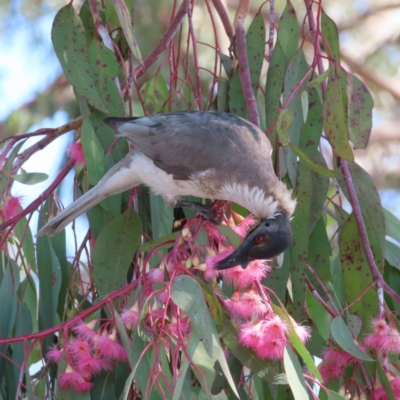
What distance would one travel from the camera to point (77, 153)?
8.29 feet

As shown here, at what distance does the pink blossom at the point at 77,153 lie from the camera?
8.29 ft

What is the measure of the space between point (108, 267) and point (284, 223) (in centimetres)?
61

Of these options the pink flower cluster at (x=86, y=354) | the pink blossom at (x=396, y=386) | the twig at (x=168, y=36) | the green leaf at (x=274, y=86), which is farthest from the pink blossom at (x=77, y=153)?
the pink blossom at (x=396, y=386)

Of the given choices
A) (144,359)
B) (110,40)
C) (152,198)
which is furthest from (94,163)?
(144,359)

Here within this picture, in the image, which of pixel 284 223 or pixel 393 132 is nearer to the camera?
pixel 284 223

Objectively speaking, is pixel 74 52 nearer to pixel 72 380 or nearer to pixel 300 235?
pixel 300 235

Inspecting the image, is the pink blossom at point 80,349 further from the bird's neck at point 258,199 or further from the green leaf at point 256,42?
the green leaf at point 256,42

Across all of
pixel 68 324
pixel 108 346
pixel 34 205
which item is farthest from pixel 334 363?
pixel 34 205

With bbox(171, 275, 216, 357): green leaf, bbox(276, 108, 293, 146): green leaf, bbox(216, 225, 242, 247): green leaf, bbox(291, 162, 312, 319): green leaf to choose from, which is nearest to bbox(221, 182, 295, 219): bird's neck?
bbox(291, 162, 312, 319): green leaf

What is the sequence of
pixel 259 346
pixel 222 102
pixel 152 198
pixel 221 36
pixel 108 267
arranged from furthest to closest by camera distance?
pixel 221 36 → pixel 222 102 → pixel 152 198 → pixel 108 267 → pixel 259 346

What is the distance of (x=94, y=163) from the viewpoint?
8.12 ft

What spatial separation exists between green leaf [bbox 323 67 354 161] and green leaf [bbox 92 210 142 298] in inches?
28.9

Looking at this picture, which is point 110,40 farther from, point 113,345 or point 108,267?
point 113,345

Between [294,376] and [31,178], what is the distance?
48.7 inches
